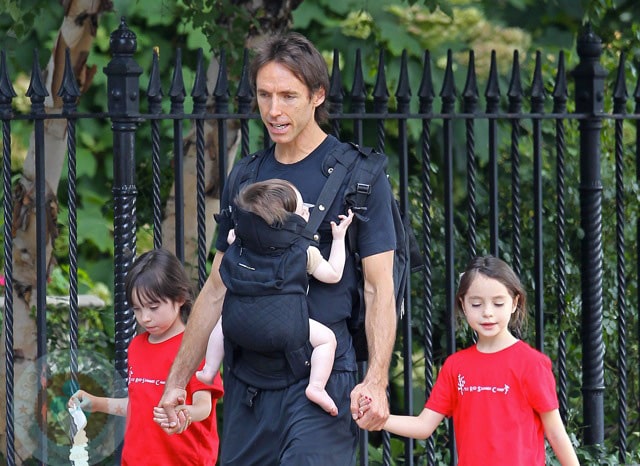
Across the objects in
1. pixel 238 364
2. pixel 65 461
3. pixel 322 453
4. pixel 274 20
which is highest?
pixel 274 20

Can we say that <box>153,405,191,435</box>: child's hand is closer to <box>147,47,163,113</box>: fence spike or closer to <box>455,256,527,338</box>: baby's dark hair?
<box>455,256,527,338</box>: baby's dark hair

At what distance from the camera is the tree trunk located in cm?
532

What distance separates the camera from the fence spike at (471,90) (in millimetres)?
4966

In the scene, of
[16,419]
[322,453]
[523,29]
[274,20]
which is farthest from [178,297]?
[523,29]

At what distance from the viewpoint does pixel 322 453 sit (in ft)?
11.0

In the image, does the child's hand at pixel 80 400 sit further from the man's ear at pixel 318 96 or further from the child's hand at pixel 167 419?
the man's ear at pixel 318 96

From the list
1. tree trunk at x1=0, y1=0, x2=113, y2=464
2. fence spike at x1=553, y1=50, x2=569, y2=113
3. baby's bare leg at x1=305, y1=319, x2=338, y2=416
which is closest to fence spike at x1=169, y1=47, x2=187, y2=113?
tree trunk at x1=0, y1=0, x2=113, y2=464

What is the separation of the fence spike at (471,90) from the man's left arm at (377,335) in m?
1.69

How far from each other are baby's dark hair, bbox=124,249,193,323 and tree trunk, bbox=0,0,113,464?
1.46 metres

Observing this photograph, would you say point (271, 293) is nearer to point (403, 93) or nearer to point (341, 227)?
point (341, 227)

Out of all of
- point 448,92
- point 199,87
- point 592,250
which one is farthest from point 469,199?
point 199,87

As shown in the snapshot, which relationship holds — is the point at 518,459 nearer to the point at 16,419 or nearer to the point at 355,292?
the point at 355,292

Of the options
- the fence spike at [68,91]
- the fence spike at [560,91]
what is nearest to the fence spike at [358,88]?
the fence spike at [560,91]

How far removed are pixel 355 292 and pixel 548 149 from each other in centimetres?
362
